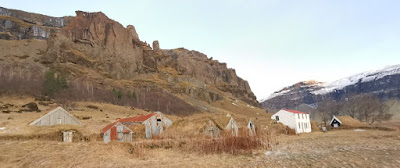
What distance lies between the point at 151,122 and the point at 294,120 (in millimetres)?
27106

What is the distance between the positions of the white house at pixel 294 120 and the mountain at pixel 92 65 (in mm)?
40243

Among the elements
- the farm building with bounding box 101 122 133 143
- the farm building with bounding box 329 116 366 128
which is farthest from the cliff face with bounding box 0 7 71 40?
the farm building with bounding box 329 116 366 128

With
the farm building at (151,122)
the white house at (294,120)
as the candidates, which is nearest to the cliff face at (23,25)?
the farm building at (151,122)

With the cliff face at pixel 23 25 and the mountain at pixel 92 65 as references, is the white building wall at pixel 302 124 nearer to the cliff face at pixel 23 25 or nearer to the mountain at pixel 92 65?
the mountain at pixel 92 65

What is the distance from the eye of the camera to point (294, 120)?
44.4 metres

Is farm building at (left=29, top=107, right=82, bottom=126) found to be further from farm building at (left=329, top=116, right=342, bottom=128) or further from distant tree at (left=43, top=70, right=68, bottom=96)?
farm building at (left=329, top=116, right=342, bottom=128)

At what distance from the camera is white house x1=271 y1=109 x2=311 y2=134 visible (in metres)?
44.5

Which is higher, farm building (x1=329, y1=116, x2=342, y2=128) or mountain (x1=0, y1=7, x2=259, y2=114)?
mountain (x1=0, y1=7, x2=259, y2=114)

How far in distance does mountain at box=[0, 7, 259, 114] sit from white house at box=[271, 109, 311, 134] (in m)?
40.2

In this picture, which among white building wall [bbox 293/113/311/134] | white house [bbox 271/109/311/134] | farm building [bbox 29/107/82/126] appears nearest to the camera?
farm building [bbox 29/107/82/126]

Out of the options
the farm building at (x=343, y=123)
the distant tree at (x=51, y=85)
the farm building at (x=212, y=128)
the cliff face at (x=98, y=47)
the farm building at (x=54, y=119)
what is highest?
Answer: the cliff face at (x=98, y=47)

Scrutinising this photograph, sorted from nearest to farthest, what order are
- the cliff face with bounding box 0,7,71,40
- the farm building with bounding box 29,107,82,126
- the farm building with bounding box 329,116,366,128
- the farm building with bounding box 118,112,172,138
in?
the farm building with bounding box 29,107,82,126, the farm building with bounding box 118,112,172,138, the farm building with bounding box 329,116,366,128, the cliff face with bounding box 0,7,71,40

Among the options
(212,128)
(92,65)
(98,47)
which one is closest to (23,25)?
(98,47)

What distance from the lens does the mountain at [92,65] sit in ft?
255
